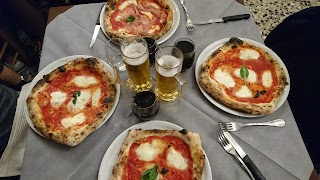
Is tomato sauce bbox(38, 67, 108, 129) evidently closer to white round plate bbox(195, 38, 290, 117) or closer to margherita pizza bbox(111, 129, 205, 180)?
margherita pizza bbox(111, 129, 205, 180)

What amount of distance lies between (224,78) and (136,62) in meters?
0.54

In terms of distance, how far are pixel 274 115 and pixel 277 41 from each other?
632 mm

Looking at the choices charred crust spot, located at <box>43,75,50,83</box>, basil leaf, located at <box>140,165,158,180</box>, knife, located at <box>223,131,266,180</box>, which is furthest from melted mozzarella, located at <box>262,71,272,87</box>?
Result: charred crust spot, located at <box>43,75,50,83</box>

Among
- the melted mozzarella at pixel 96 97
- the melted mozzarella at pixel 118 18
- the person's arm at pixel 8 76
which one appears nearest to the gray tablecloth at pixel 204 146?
the melted mozzarella at pixel 96 97

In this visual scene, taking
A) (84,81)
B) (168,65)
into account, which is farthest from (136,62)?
(84,81)

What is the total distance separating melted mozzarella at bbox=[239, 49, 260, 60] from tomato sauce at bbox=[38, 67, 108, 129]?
0.84 meters

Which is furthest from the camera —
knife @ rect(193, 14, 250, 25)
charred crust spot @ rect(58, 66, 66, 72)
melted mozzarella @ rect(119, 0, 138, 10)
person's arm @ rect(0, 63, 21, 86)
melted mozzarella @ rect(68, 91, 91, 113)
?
person's arm @ rect(0, 63, 21, 86)

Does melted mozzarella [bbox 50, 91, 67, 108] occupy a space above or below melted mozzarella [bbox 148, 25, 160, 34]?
below

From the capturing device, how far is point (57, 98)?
160 cm

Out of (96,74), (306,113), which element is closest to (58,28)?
(96,74)

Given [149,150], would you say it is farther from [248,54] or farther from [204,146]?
[248,54]

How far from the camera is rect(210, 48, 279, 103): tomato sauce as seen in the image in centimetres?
157

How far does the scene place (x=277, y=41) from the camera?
1.92 m

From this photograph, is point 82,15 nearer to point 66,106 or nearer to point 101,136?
point 66,106
